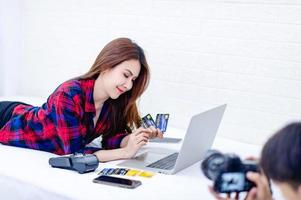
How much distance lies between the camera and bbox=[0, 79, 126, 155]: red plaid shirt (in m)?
1.68

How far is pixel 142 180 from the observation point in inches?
55.1

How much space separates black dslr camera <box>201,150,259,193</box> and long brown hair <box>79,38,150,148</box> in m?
0.86

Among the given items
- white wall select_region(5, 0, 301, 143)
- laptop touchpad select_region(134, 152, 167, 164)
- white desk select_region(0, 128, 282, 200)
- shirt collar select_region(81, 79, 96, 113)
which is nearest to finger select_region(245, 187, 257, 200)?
white desk select_region(0, 128, 282, 200)

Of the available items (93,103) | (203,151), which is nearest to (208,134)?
(203,151)

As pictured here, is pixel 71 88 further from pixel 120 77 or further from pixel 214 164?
pixel 214 164

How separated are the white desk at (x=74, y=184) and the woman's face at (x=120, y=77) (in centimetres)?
33

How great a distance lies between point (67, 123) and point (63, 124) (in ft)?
0.05

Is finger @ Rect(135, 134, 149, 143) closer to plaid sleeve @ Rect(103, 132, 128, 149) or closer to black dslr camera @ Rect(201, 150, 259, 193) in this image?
plaid sleeve @ Rect(103, 132, 128, 149)

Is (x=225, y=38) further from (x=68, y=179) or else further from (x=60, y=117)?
(x=68, y=179)

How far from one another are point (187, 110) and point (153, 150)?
56 cm

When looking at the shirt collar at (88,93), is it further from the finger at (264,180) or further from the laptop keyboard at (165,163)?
the finger at (264,180)

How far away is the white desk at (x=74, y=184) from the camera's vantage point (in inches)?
50.5

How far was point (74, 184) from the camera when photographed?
1.34m

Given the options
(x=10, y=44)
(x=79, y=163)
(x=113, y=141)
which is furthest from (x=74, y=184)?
(x=10, y=44)
